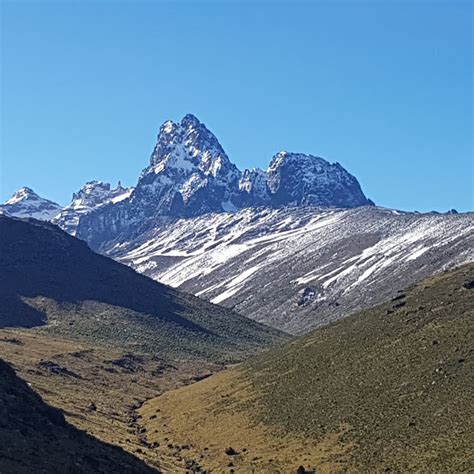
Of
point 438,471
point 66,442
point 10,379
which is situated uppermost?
point 10,379

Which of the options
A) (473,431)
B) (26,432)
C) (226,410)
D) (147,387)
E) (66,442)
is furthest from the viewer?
(147,387)

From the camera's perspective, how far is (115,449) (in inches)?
3103

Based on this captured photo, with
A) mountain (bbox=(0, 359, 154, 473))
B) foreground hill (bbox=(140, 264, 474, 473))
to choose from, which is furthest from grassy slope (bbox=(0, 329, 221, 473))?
mountain (bbox=(0, 359, 154, 473))

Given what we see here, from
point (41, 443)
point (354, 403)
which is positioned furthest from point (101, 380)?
point (41, 443)

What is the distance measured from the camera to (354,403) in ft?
303

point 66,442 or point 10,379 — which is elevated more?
point 10,379

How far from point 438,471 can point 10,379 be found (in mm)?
43378

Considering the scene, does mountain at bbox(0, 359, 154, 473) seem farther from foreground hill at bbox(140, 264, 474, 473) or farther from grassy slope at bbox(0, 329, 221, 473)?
foreground hill at bbox(140, 264, 474, 473)

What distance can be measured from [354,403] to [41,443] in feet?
139

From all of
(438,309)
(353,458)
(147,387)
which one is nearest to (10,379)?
(353,458)

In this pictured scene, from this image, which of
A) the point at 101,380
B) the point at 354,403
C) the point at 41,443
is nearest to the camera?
the point at 41,443

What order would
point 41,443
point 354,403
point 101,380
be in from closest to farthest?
point 41,443 < point 354,403 < point 101,380

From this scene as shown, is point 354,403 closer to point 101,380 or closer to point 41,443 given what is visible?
point 41,443

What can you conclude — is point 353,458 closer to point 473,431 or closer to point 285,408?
point 473,431
